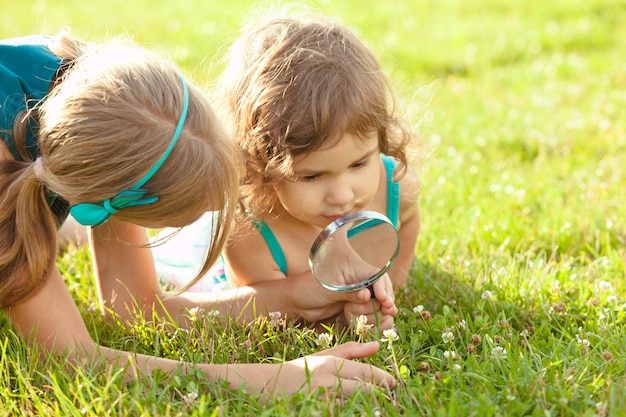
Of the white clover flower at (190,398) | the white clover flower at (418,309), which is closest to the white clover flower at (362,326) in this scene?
the white clover flower at (418,309)

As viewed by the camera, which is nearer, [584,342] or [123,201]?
[123,201]

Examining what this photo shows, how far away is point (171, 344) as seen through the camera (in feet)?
10.4

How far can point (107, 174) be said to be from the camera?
2.76 m

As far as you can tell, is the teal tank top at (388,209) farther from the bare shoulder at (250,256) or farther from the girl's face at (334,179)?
the girl's face at (334,179)

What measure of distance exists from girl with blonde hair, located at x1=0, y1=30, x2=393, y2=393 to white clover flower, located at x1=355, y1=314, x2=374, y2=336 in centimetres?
16

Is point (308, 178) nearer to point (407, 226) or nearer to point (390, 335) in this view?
point (390, 335)

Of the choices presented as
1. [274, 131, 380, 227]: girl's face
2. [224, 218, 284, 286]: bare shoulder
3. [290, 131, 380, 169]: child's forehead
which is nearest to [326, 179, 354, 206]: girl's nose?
[274, 131, 380, 227]: girl's face

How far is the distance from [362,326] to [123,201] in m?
1.01

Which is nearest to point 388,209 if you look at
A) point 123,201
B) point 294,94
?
point 294,94

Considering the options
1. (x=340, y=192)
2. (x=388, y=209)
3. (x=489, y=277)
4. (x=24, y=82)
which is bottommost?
(x=489, y=277)

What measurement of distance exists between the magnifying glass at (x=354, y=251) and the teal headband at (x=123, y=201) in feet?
2.10

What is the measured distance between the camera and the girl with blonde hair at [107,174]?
2756 mm

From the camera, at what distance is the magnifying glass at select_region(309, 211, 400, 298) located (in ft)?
9.71

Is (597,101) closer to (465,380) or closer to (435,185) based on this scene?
(435,185)
